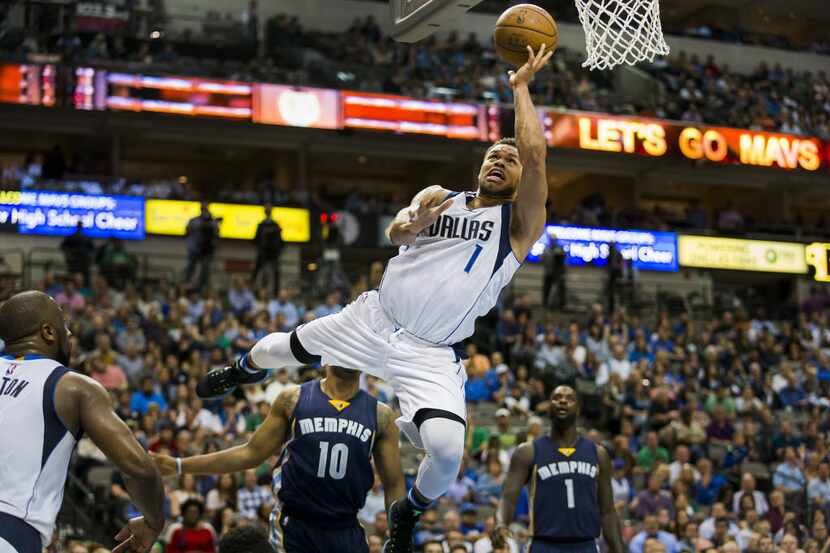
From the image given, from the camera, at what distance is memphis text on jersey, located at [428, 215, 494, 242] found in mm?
7059

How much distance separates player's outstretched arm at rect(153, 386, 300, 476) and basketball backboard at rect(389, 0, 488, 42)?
2.58 m

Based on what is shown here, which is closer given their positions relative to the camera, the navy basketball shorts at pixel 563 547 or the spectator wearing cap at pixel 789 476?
the navy basketball shorts at pixel 563 547

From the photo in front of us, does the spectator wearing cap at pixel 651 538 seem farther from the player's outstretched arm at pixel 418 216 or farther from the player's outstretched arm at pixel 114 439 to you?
the player's outstretched arm at pixel 114 439

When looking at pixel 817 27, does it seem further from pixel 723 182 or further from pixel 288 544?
pixel 288 544

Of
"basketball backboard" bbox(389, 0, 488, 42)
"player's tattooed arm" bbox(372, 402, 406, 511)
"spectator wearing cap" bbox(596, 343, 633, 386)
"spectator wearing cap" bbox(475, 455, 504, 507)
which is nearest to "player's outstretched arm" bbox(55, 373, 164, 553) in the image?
"player's tattooed arm" bbox(372, 402, 406, 511)

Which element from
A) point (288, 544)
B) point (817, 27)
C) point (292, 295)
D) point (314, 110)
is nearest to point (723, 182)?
point (817, 27)

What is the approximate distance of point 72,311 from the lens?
19.1m

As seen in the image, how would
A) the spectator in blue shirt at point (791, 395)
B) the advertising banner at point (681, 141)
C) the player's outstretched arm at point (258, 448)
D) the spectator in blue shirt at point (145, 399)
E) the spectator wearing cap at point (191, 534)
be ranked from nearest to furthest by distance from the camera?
the player's outstretched arm at point (258, 448) → the spectator wearing cap at point (191, 534) → the spectator in blue shirt at point (145, 399) → the spectator in blue shirt at point (791, 395) → the advertising banner at point (681, 141)

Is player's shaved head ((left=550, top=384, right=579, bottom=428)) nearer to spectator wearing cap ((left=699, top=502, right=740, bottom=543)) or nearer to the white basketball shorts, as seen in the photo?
the white basketball shorts

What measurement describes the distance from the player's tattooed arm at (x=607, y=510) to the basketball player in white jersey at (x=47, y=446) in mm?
4700

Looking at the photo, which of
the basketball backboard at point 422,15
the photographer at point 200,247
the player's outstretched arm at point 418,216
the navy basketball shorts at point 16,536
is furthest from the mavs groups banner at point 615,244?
the navy basketball shorts at point 16,536

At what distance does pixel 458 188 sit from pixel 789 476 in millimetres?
19506

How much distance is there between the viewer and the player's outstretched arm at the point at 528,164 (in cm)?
682

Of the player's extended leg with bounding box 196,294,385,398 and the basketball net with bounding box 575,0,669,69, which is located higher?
the basketball net with bounding box 575,0,669,69
